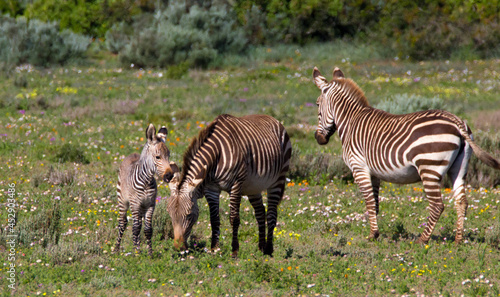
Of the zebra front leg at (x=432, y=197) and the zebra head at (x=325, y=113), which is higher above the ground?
the zebra head at (x=325, y=113)

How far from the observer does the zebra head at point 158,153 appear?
7246mm

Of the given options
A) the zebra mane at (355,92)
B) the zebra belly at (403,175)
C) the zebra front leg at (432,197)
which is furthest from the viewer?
the zebra mane at (355,92)

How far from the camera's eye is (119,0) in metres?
39.3

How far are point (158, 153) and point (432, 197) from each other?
400 centimetres

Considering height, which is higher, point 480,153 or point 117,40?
point 480,153

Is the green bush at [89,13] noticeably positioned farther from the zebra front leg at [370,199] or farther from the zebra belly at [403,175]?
the zebra belly at [403,175]

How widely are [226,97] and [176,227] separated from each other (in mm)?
15365

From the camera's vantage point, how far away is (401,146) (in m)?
8.32

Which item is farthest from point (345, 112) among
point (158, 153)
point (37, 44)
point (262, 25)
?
point (262, 25)

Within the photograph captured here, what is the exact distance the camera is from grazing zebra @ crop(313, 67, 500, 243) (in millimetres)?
7930

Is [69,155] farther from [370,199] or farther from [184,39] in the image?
[184,39]

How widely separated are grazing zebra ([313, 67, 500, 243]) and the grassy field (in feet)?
2.55

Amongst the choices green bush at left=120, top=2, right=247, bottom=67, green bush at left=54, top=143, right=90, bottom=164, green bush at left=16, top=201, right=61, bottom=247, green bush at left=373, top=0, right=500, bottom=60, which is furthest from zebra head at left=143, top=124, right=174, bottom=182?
green bush at left=373, top=0, right=500, bottom=60

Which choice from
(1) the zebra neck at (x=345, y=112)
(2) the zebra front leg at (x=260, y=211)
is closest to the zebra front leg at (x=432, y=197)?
(1) the zebra neck at (x=345, y=112)
